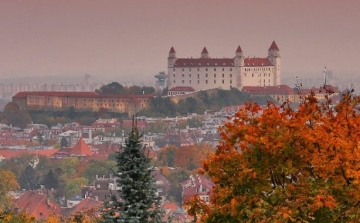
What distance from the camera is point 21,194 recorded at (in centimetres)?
3219

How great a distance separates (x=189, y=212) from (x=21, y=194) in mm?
27065

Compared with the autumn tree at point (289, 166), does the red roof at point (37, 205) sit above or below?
below

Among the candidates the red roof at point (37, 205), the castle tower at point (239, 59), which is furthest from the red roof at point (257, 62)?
the red roof at point (37, 205)

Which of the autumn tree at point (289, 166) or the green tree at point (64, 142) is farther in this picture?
the green tree at point (64, 142)

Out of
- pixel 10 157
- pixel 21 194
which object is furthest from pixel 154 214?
pixel 10 157

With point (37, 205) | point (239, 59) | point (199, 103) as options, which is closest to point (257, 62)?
point (239, 59)

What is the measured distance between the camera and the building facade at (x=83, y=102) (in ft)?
189

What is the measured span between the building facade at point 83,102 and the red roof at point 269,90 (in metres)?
6.37

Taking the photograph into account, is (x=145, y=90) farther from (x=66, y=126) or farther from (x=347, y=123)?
(x=347, y=123)

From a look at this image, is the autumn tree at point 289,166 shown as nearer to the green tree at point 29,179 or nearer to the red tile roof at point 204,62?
the green tree at point 29,179

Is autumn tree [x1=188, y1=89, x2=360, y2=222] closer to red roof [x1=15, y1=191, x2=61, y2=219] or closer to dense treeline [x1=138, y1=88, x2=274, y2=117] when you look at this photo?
red roof [x1=15, y1=191, x2=61, y2=219]

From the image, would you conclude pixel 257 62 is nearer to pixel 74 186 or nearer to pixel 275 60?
pixel 275 60

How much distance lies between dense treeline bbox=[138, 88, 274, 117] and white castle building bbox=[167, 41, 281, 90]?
1.20m

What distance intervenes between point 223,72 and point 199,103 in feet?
10.7
